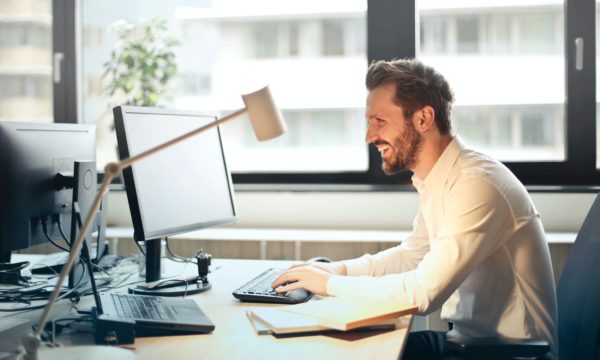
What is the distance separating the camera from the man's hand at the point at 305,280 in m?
1.72

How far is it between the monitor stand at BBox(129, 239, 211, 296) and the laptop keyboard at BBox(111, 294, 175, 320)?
180 millimetres

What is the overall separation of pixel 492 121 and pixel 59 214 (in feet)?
6.83

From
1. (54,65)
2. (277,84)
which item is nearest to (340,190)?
(277,84)

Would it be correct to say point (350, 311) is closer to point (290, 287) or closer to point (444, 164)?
point (290, 287)

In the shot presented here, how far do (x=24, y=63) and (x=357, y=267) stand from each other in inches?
97.7

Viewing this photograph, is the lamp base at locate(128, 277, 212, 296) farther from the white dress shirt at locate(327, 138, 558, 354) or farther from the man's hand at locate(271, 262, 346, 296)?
the white dress shirt at locate(327, 138, 558, 354)

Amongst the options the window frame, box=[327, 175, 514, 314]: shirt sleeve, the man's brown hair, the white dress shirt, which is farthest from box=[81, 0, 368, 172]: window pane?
box=[327, 175, 514, 314]: shirt sleeve

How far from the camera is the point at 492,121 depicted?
3209 millimetres

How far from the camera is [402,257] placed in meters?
2.09

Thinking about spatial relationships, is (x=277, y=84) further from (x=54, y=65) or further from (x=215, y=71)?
(x=54, y=65)

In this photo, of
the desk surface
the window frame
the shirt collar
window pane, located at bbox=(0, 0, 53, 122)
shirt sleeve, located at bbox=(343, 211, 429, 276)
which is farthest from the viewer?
window pane, located at bbox=(0, 0, 53, 122)

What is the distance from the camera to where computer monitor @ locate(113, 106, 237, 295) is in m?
1.77

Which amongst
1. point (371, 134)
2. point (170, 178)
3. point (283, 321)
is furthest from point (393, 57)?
point (283, 321)

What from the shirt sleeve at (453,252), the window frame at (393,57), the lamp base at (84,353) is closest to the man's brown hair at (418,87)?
the shirt sleeve at (453,252)
